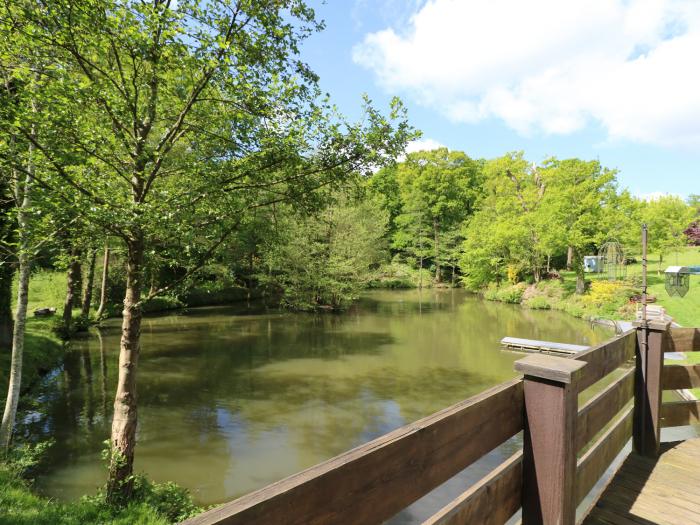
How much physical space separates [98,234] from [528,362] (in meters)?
5.08

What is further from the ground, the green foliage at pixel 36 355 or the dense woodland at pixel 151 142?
the dense woodland at pixel 151 142

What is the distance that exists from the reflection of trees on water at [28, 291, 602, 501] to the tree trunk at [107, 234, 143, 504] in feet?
4.64

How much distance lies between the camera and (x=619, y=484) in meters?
2.89

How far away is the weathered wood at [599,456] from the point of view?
7.22 feet

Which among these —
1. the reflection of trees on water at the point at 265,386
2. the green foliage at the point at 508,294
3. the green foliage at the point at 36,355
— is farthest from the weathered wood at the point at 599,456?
the green foliage at the point at 508,294

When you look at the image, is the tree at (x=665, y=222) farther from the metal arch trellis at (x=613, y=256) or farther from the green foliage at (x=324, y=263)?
the green foliage at (x=324, y=263)

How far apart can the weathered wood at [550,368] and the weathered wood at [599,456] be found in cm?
74

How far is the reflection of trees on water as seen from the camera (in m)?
7.32

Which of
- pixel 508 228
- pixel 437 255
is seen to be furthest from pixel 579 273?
pixel 437 255

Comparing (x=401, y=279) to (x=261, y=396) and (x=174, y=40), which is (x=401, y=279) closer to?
(x=261, y=396)

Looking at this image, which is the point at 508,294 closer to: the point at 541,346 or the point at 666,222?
the point at 666,222

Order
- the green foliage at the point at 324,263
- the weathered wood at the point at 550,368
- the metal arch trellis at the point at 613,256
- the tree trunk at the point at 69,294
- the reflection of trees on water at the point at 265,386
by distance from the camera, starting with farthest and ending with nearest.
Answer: the metal arch trellis at the point at 613,256 < the green foliage at the point at 324,263 < the tree trunk at the point at 69,294 < the reflection of trees on water at the point at 265,386 < the weathered wood at the point at 550,368

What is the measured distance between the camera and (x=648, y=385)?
129 inches

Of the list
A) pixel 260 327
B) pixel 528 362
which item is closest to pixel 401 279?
pixel 260 327
